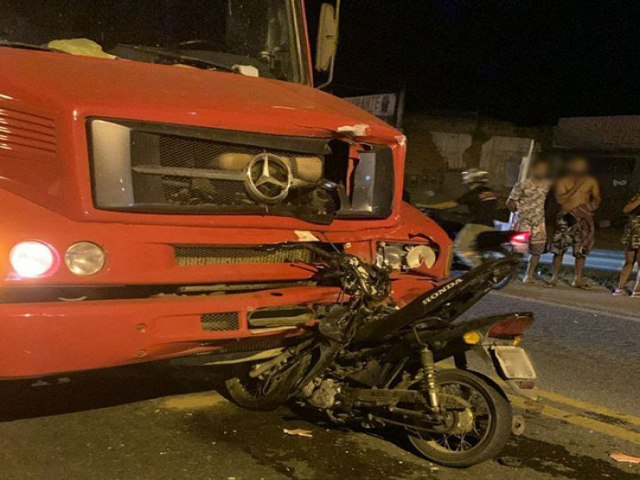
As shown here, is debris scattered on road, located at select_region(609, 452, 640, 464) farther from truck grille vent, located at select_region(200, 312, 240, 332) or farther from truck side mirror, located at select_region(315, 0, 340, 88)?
truck side mirror, located at select_region(315, 0, 340, 88)

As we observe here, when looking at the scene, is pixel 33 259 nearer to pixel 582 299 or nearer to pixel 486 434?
pixel 486 434

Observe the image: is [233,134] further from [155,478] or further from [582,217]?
[582,217]

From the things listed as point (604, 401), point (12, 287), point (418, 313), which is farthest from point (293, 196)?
point (604, 401)

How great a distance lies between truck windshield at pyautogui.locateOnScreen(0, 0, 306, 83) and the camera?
4297 mm

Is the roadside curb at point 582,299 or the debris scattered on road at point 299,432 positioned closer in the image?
the debris scattered on road at point 299,432

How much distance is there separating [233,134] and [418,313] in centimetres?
135

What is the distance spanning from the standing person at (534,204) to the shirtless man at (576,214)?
25 centimetres

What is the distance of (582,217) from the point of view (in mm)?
10094

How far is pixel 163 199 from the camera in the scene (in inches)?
141

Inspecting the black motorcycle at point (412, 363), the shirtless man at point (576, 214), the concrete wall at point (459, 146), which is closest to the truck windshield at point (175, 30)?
the black motorcycle at point (412, 363)

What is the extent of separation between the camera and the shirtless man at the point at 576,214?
1005 centimetres

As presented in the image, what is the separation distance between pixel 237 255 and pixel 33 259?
1047 millimetres

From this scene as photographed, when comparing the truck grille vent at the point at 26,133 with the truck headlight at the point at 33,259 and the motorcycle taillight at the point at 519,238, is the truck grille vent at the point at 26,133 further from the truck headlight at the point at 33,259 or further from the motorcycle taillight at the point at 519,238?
the motorcycle taillight at the point at 519,238

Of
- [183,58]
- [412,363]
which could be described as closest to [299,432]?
[412,363]
